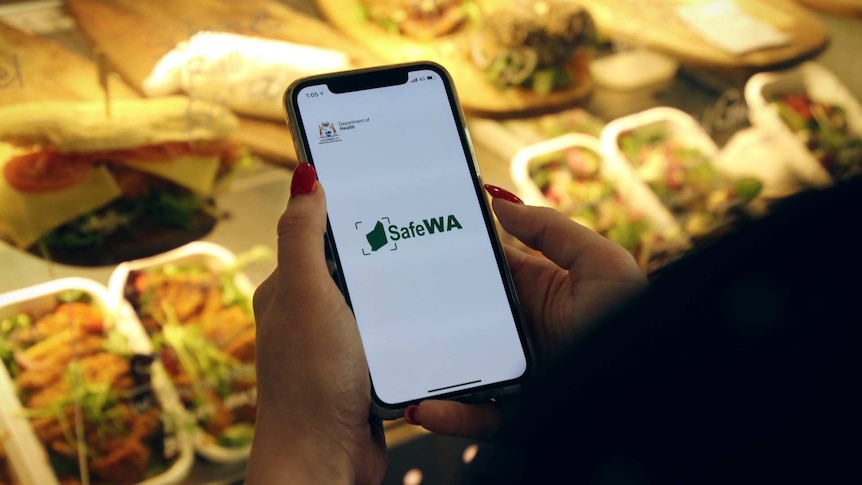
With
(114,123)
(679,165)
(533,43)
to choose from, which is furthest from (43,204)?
(679,165)

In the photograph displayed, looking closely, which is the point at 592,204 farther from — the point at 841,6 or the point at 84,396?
the point at 84,396

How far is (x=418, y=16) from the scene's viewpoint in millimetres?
1505

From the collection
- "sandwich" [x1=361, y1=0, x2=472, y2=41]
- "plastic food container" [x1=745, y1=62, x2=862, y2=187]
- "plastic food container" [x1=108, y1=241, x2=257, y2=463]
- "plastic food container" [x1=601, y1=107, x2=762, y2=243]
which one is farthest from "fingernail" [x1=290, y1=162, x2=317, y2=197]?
"plastic food container" [x1=745, y1=62, x2=862, y2=187]

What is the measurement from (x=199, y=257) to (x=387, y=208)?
2.11ft

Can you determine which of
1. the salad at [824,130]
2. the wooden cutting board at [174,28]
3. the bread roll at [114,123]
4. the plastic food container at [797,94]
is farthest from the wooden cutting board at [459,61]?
the salad at [824,130]

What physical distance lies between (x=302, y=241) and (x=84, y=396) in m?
0.72

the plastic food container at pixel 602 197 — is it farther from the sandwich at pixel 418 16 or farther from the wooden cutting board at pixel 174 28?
the wooden cutting board at pixel 174 28

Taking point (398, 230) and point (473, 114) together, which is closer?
point (398, 230)

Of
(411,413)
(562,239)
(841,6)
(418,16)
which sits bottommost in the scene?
(411,413)

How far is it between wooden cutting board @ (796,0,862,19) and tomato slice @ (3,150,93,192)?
165cm

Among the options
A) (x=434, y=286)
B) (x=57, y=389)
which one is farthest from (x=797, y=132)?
(x=57, y=389)

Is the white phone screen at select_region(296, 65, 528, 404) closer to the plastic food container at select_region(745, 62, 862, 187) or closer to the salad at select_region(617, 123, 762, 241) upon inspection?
the salad at select_region(617, 123, 762, 241)

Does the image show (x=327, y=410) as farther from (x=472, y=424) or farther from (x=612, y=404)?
(x=612, y=404)

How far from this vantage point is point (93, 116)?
4.00ft
